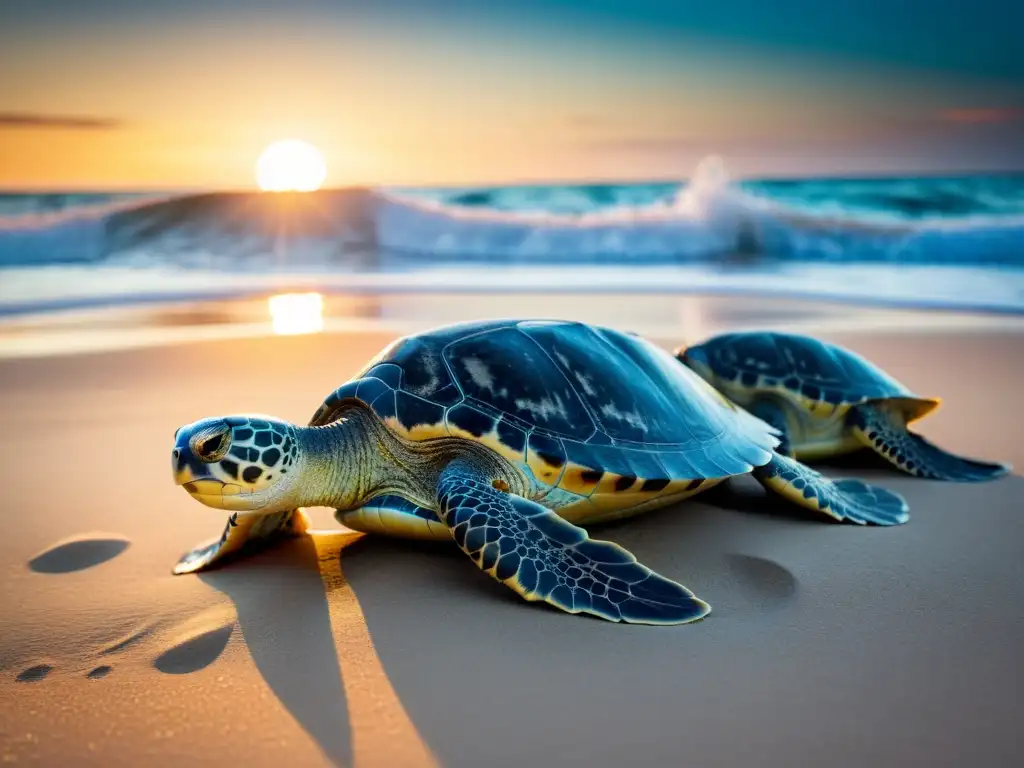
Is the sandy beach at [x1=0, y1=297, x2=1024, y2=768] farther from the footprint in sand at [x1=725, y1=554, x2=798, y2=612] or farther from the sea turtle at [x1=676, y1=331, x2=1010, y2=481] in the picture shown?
the sea turtle at [x1=676, y1=331, x2=1010, y2=481]

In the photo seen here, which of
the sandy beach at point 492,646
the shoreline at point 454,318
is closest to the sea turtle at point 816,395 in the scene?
the sandy beach at point 492,646

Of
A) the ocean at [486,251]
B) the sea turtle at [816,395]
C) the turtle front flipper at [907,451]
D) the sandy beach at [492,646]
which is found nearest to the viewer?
the sandy beach at [492,646]

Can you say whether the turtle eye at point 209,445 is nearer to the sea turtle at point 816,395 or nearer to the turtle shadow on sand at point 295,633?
the turtle shadow on sand at point 295,633

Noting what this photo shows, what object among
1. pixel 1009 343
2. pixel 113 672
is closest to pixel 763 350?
pixel 113 672

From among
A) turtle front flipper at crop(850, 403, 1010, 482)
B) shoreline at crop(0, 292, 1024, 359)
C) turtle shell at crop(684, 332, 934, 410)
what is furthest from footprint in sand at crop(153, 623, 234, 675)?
A: shoreline at crop(0, 292, 1024, 359)

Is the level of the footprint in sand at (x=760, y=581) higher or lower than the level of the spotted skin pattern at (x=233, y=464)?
lower

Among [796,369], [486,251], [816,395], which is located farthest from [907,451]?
[486,251]
